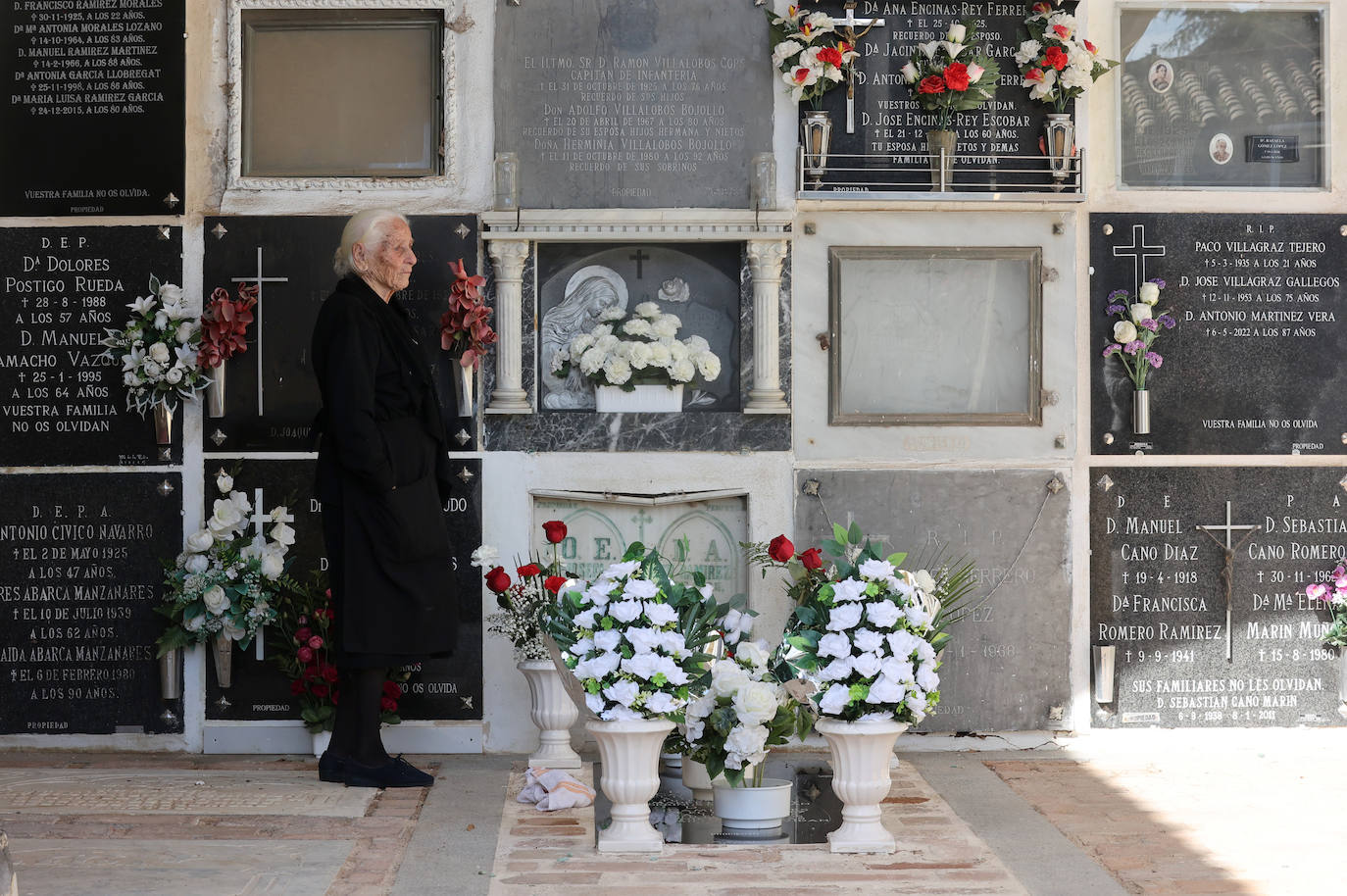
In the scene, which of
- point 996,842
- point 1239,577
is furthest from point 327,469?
point 1239,577

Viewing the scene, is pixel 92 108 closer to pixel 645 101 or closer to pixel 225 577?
pixel 225 577

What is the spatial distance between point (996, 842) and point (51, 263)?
408 centimetres

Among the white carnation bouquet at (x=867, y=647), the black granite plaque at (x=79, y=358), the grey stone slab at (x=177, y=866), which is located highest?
the black granite plaque at (x=79, y=358)

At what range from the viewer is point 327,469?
481cm

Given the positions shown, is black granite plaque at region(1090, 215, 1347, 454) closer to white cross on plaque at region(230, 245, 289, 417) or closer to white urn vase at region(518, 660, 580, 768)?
white urn vase at region(518, 660, 580, 768)

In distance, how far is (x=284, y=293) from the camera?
559 centimetres

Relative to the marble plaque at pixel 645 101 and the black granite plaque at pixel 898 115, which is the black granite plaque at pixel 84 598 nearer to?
the marble plaque at pixel 645 101

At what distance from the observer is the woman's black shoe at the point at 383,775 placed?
4.80 m

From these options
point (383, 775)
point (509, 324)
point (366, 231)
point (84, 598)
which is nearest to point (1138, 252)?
point (509, 324)

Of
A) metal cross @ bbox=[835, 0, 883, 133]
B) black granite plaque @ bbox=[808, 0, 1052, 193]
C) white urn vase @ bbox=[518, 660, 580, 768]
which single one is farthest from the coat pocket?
metal cross @ bbox=[835, 0, 883, 133]

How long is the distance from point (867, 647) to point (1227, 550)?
2.39 meters

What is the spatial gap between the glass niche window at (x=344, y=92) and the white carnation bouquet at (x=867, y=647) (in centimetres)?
264

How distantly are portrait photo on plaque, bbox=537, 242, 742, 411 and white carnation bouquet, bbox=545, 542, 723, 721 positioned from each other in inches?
65.4

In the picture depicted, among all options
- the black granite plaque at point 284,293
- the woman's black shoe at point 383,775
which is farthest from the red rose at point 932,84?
the woman's black shoe at point 383,775
